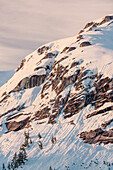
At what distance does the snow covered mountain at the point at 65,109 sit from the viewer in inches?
4441

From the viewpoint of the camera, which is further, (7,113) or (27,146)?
(7,113)

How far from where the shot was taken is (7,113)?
153 metres

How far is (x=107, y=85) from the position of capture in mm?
124750

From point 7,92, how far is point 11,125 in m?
30.1

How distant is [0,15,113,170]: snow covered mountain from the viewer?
112812 millimetres

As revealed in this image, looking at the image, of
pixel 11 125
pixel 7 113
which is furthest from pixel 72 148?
pixel 7 113

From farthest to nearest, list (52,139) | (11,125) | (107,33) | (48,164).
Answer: (107,33) → (11,125) → (52,139) → (48,164)

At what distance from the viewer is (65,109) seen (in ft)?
428

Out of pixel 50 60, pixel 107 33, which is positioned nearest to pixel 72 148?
pixel 50 60

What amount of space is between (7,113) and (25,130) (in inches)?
823

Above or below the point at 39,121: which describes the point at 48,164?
below

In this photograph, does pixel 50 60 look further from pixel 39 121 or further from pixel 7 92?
pixel 39 121

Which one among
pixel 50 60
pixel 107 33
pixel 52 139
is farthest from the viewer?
pixel 107 33

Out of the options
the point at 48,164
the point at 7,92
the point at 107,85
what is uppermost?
the point at 7,92
